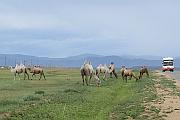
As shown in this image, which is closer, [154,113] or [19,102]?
[154,113]

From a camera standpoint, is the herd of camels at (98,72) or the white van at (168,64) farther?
the white van at (168,64)

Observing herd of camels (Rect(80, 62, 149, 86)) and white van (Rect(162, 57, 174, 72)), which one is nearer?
herd of camels (Rect(80, 62, 149, 86))

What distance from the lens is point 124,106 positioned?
28.4 m

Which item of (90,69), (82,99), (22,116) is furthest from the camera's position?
(90,69)

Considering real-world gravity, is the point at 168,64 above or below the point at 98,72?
A: above

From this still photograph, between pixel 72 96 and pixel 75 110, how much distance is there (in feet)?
24.6

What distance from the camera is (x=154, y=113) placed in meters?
24.7

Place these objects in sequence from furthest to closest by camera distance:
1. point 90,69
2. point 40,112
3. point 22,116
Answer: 1. point 90,69
2. point 40,112
3. point 22,116

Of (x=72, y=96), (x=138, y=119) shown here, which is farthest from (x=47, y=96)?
(x=138, y=119)

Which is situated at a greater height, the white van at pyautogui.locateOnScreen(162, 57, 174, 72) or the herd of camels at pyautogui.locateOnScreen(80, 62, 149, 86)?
the white van at pyautogui.locateOnScreen(162, 57, 174, 72)

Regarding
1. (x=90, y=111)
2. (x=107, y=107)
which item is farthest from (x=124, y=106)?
(x=90, y=111)

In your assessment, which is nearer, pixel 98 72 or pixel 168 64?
pixel 98 72

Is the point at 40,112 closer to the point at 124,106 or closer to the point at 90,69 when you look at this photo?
the point at 124,106

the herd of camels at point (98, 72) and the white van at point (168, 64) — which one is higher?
the white van at point (168, 64)
